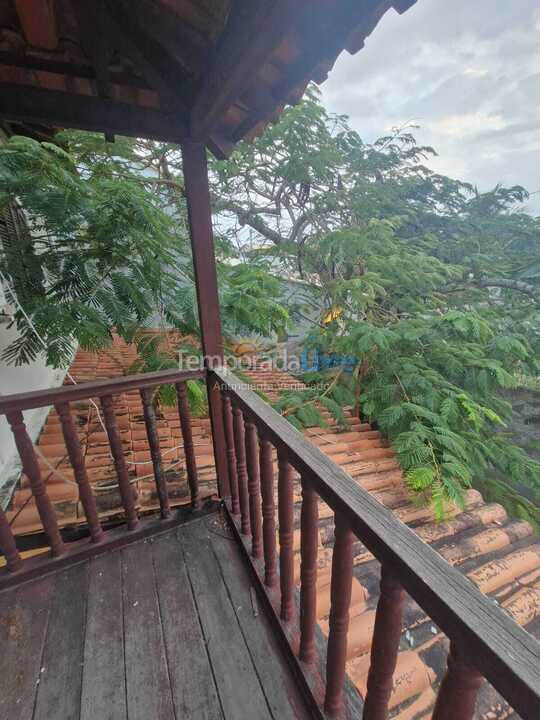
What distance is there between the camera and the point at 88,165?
272cm

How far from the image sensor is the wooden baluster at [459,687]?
446mm

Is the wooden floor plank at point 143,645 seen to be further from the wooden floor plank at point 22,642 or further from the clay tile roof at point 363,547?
the clay tile roof at point 363,547

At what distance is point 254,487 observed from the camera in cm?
137

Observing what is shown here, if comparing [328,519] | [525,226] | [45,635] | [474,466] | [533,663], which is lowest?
[474,466]

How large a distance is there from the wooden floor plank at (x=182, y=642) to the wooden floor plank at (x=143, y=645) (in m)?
0.03

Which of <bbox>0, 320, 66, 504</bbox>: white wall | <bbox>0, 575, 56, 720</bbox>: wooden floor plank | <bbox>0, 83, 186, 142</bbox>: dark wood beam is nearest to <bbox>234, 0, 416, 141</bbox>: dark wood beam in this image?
<bbox>0, 83, 186, 142</bbox>: dark wood beam

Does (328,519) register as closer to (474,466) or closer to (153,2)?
(474,466)

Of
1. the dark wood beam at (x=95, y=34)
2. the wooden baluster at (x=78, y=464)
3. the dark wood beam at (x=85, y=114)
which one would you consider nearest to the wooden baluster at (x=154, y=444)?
the wooden baluster at (x=78, y=464)

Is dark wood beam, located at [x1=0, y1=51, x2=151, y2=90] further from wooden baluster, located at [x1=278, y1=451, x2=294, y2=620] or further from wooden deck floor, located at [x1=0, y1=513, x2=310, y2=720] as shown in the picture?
wooden deck floor, located at [x1=0, y1=513, x2=310, y2=720]

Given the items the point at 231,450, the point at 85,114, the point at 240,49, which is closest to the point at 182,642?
the point at 231,450

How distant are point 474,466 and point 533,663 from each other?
3.15 metres

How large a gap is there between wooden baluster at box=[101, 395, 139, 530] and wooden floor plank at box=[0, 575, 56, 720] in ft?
1.33

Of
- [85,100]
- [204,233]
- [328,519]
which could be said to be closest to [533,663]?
[204,233]

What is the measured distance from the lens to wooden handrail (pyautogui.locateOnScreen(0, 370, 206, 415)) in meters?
1.31
